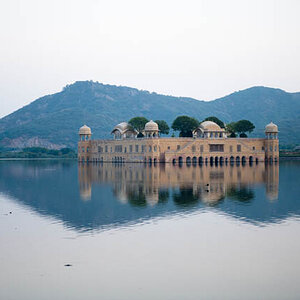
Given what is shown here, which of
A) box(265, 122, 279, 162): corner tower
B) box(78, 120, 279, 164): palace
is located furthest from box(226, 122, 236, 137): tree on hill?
box(265, 122, 279, 162): corner tower

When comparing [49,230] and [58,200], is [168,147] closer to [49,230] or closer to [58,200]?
[58,200]

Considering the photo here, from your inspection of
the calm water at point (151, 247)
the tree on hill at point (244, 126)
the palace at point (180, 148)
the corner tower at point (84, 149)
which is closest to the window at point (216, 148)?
the palace at point (180, 148)

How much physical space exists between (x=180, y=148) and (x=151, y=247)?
81.7m

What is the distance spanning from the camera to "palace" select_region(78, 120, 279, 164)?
102 meters

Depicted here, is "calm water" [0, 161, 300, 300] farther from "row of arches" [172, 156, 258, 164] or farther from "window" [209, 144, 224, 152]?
"window" [209, 144, 224, 152]

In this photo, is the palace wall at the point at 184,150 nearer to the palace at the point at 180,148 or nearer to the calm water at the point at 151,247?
the palace at the point at 180,148

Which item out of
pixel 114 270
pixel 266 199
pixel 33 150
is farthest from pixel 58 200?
pixel 33 150

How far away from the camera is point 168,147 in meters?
104

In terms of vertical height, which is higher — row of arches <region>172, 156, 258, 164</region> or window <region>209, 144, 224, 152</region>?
window <region>209, 144, 224, 152</region>

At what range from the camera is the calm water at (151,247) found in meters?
16.9

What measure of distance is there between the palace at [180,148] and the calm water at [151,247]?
62.5 metres

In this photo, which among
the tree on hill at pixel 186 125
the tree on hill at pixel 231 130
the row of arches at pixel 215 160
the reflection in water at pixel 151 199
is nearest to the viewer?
the reflection in water at pixel 151 199

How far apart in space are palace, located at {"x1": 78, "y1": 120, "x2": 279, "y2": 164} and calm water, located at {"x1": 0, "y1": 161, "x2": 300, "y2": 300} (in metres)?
62.5

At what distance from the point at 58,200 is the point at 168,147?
66189 millimetres
